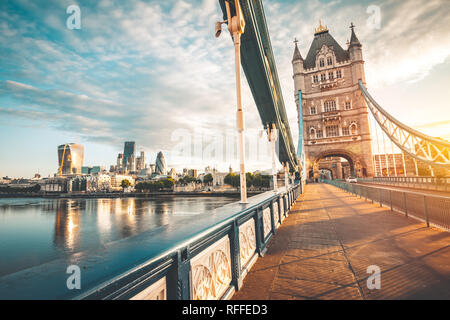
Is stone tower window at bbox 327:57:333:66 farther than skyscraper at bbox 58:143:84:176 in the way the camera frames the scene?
No

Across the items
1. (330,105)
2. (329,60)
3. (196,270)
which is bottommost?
(196,270)

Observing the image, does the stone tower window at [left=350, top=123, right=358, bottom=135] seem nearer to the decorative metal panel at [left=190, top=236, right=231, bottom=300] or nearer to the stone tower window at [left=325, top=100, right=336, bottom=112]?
the stone tower window at [left=325, top=100, right=336, bottom=112]

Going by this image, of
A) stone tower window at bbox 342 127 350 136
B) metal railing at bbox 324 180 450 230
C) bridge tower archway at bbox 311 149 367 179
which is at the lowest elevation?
metal railing at bbox 324 180 450 230

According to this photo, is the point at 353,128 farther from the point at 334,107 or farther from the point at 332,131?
the point at 334,107

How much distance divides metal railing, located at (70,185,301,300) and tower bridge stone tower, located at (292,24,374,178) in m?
46.3

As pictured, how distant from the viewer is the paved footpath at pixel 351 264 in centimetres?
263

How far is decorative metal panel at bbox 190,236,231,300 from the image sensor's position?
1.91 metres

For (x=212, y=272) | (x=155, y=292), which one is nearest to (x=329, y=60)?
(x=212, y=272)

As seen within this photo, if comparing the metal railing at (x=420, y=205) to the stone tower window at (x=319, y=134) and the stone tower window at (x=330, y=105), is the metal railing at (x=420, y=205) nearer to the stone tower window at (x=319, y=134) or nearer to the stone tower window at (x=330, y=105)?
the stone tower window at (x=319, y=134)

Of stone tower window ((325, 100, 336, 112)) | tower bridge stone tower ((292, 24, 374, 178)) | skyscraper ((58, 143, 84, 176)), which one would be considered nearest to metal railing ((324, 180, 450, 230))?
tower bridge stone tower ((292, 24, 374, 178))

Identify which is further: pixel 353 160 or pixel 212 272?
pixel 353 160

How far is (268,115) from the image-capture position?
1298 cm

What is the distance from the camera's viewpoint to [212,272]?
222 cm

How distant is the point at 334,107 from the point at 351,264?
51041 millimetres
